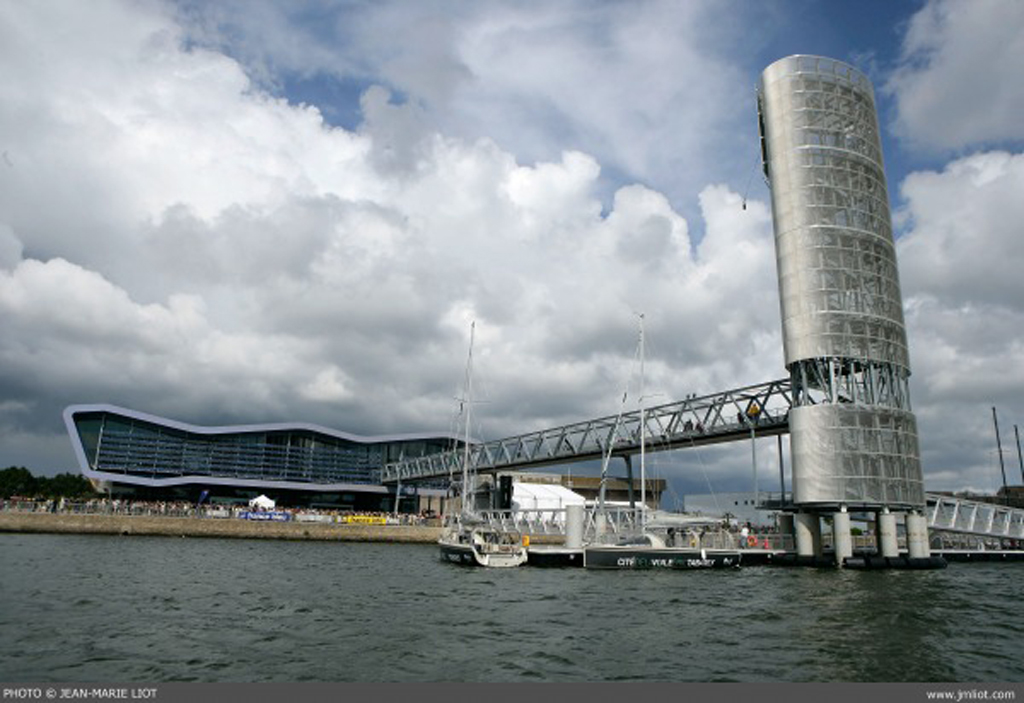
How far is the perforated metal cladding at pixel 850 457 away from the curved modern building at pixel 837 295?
91 mm

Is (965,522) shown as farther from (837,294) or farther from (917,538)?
(837,294)

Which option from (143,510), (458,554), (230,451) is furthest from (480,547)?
(230,451)

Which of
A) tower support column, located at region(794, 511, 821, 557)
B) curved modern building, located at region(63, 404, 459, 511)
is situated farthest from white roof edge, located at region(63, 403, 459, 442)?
tower support column, located at region(794, 511, 821, 557)

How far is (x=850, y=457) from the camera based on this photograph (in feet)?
208

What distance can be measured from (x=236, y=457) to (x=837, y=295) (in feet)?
361

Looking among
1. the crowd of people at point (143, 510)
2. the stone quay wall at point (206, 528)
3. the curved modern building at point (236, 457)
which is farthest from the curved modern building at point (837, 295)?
the curved modern building at point (236, 457)

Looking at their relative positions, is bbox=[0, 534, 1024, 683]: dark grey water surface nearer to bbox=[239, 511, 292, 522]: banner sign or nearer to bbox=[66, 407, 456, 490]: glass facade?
bbox=[239, 511, 292, 522]: banner sign

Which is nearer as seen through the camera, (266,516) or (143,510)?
(143,510)

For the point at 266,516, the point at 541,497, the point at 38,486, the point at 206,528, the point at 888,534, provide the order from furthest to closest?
the point at 38,486 < the point at 541,497 < the point at 266,516 < the point at 206,528 < the point at 888,534

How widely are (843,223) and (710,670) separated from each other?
5964 cm

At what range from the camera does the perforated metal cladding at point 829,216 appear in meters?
66.6

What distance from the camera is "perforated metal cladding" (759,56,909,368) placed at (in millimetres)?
66625

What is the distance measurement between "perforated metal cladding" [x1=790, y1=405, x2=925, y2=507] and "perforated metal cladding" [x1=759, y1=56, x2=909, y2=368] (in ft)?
18.9

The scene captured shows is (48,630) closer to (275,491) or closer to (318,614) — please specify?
(318,614)
